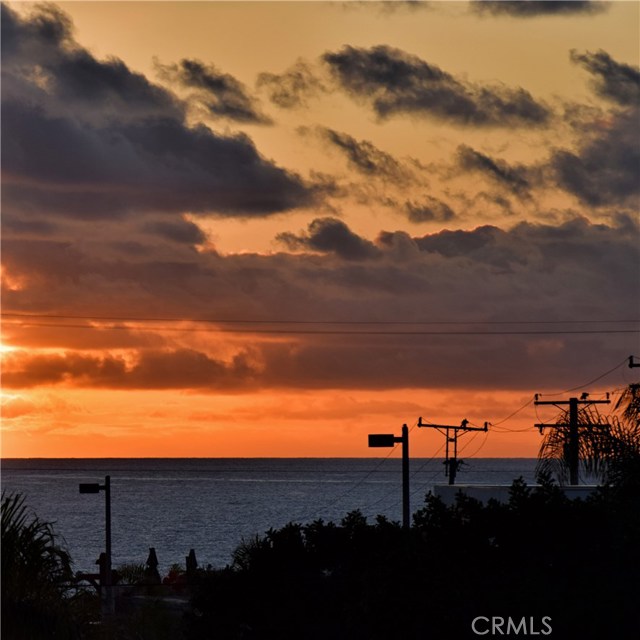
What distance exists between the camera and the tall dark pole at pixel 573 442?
1223 inches

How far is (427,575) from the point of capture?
19.3 m

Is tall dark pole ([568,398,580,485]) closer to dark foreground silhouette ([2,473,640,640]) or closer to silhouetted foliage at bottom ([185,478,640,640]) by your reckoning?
dark foreground silhouette ([2,473,640,640])

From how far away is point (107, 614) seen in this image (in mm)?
34688

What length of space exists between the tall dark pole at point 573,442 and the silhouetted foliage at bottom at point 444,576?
32.9 feet

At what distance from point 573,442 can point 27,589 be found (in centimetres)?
1911

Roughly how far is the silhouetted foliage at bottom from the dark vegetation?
21 millimetres

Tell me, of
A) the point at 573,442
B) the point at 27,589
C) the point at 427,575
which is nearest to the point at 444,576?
the point at 427,575

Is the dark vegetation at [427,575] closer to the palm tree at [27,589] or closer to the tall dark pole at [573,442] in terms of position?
the palm tree at [27,589]

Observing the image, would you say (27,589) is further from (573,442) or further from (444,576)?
(573,442)

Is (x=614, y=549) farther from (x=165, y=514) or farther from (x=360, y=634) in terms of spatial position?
(x=165, y=514)

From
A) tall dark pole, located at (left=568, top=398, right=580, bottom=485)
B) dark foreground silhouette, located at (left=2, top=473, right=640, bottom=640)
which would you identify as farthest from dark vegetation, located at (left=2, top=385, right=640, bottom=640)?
tall dark pole, located at (left=568, top=398, right=580, bottom=485)

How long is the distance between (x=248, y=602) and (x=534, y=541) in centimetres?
516

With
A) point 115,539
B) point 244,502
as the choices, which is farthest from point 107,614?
point 244,502

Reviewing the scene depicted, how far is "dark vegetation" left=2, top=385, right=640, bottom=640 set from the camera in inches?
722
